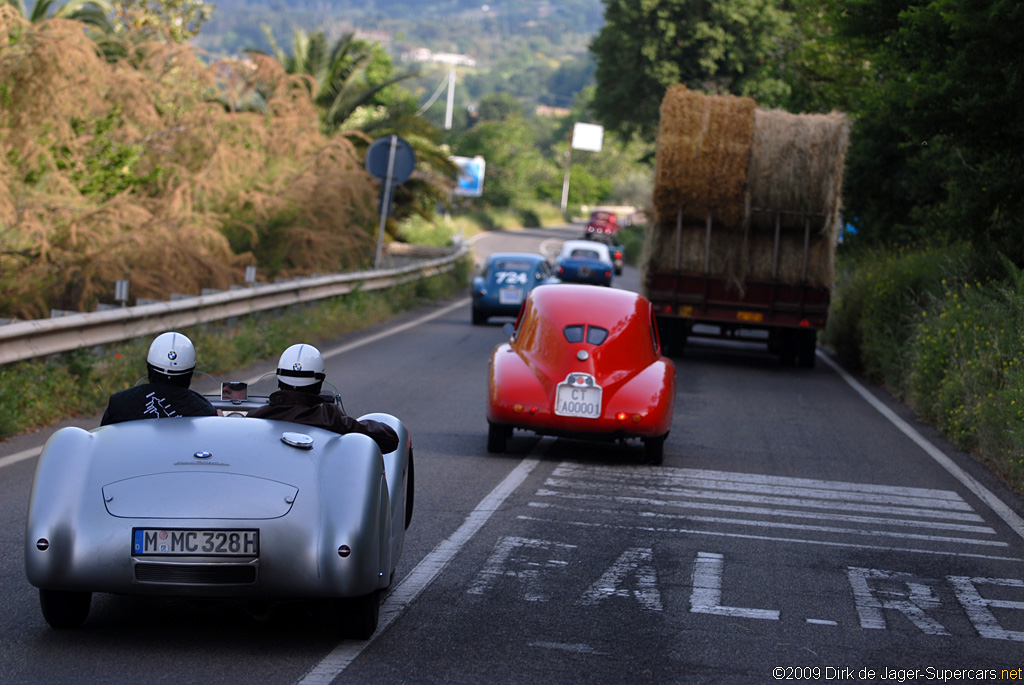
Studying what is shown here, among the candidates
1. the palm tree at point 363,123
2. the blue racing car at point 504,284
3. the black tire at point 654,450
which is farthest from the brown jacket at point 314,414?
the palm tree at point 363,123

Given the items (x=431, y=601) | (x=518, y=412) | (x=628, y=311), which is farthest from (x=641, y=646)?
(x=628, y=311)

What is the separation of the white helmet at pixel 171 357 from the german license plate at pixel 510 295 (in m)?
17.4

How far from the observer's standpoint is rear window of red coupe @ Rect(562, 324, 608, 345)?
10578mm

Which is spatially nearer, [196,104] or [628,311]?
[628,311]

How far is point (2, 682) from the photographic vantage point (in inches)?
183

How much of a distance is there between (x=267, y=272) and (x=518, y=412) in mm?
12882

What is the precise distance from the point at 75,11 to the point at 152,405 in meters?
24.8

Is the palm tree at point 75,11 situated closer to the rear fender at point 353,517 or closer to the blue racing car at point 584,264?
the blue racing car at point 584,264

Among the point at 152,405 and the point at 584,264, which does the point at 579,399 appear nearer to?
the point at 152,405

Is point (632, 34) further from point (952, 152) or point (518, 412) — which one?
point (518, 412)

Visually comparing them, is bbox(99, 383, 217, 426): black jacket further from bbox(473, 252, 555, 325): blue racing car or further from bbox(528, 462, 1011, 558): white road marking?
bbox(473, 252, 555, 325): blue racing car

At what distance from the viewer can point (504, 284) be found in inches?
928

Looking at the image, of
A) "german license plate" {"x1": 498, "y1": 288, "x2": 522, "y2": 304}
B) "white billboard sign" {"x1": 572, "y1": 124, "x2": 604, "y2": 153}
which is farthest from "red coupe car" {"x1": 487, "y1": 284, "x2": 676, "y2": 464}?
"white billboard sign" {"x1": 572, "y1": 124, "x2": 604, "y2": 153}

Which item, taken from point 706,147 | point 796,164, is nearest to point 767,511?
point 706,147
